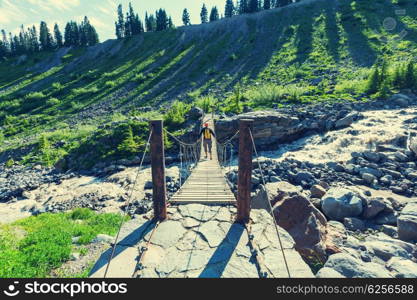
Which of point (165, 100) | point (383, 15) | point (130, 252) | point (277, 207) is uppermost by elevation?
point (383, 15)

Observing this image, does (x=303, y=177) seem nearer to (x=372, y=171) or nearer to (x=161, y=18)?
(x=372, y=171)

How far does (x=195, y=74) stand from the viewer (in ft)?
133

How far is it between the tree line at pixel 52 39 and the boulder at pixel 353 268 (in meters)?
84.0

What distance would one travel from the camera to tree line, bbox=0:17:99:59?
7106cm

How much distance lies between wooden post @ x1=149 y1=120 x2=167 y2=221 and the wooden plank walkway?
0.71 metres

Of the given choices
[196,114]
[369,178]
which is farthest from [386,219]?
[196,114]

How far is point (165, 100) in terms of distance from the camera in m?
32.5

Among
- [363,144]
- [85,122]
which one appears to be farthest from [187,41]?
[363,144]

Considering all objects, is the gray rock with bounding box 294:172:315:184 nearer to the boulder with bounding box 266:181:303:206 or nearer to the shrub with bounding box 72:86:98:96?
the boulder with bounding box 266:181:303:206

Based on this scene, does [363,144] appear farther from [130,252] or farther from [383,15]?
[383,15]

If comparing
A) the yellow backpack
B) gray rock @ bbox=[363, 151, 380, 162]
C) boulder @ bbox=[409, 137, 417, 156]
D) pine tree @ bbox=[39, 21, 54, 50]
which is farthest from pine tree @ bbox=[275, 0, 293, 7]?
pine tree @ bbox=[39, 21, 54, 50]

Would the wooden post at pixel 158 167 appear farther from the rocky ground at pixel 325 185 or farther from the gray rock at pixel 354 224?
the gray rock at pixel 354 224

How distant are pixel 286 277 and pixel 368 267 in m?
1.72

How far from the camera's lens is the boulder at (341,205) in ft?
21.8
